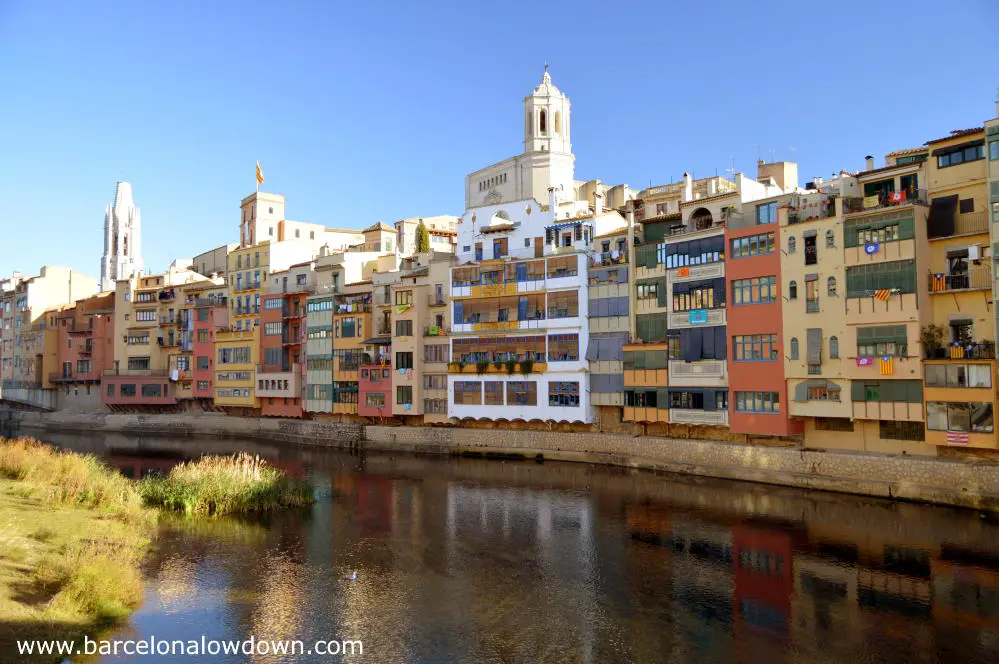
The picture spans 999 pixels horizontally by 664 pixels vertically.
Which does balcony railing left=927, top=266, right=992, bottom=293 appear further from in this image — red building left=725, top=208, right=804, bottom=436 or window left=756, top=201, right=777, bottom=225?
window left=756, top=201, right=777, bottom=225

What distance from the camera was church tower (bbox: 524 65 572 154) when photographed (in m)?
84.2

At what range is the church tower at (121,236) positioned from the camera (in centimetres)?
13362

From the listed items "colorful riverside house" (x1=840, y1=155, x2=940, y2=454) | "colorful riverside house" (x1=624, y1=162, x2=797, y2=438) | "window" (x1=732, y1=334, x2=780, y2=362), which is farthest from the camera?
"colorful riverside house" (x1=624, y1=162, x2=797, y2=438)

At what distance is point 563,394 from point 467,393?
7603mm

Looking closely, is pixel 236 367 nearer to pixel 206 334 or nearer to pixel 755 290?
pixel 206 334

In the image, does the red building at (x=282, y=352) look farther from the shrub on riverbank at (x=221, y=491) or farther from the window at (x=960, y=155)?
the window at (x=960, y=155)

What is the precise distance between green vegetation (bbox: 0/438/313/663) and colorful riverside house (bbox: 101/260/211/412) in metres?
39.2

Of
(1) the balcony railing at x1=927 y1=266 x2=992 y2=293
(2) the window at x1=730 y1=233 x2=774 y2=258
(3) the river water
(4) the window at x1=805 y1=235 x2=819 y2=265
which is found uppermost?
(2) the window at x1=730 y1=233 x2=774 y2=258

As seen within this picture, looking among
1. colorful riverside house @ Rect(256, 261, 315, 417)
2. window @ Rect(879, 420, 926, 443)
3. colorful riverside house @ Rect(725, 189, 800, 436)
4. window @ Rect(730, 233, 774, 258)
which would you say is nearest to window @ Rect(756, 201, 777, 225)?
colorful riverside house @ Rect(725, 189, 800, 436)

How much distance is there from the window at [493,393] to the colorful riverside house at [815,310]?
19425 mm

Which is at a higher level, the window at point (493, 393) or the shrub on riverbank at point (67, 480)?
the window at point (493, 393)

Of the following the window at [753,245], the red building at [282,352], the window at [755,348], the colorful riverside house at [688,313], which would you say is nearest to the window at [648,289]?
the colorful riverside house at [688,313]

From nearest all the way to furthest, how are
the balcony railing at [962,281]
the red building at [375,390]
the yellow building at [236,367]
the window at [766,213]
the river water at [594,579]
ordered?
the river water at [594,579] < the balcony railing at [962,281] < the window at [766,213] < the red building at [375,390] < the yellow building at [236,367]

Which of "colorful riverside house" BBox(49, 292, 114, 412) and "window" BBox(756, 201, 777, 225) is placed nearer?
"window" BBox(756, 201, 777, 225)
